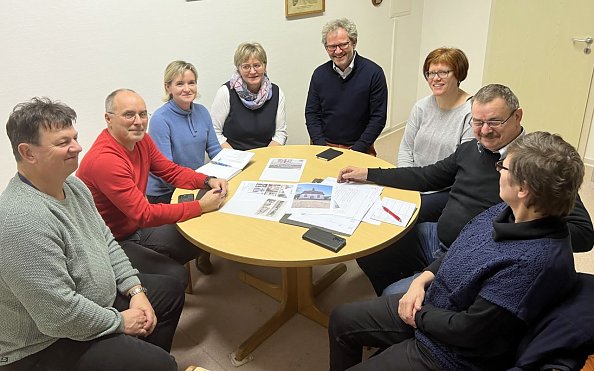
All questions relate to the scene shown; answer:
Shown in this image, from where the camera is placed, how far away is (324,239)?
1626 mm

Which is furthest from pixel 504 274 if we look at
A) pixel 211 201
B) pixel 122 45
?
pixel 122 45

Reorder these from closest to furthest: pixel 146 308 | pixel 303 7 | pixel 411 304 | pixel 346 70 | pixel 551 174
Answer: pixel 551 174 < pixel 411 304 < pixel 146 308 < pixel 346 70 < pixel 303 7

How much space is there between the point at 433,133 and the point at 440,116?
0.09m

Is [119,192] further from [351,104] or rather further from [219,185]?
[351,104]

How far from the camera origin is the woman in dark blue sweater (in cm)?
111

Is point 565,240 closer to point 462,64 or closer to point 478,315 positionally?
point 478,315

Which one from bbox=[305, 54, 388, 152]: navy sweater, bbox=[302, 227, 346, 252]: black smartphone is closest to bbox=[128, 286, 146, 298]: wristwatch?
bbox=[302, 227, 346, 252]: black smartphone

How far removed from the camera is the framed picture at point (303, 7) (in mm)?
3240

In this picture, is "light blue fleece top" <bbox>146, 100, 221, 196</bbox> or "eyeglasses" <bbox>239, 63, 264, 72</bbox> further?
"eyeglasses" <bbox>239, 63, 264, 72</bbox>

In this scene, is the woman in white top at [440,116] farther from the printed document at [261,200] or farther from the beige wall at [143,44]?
the beige wall at [143,44]

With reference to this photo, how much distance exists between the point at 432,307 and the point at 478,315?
0.72 feet

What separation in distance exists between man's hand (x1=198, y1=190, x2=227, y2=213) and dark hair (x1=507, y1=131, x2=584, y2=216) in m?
1.15

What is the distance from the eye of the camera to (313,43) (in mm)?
3547

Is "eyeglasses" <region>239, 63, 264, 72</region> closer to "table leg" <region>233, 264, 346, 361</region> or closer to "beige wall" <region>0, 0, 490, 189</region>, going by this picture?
"beige wall" <region>0, 0, 490, 189</region>
